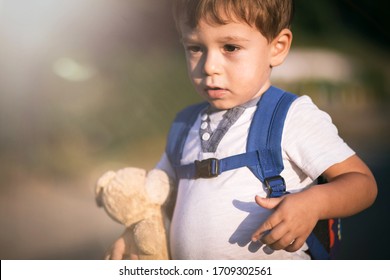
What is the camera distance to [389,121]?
3.02ft

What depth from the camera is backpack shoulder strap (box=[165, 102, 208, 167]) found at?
83cm

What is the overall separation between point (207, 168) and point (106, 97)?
0.44 m

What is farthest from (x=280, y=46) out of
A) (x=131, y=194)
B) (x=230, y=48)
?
(x=131, y=194)

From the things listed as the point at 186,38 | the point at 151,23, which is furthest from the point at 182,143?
the point at 151,23

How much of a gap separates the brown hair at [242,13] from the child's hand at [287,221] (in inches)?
9.7

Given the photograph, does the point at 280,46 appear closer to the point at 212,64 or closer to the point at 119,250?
the point at 212,64

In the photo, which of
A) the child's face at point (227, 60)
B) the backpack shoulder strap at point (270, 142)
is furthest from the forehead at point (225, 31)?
the backpack shoulder strap at point (270, 142)

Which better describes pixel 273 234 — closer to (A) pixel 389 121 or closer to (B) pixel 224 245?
(B) pixel 224 245

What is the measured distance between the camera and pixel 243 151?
73 centimetres

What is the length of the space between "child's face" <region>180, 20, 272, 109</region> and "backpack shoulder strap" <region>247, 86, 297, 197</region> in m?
0.05

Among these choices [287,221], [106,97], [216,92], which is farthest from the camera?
[106,97]

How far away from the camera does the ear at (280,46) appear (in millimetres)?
769

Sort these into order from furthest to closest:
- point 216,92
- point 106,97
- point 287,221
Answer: point 106,97 < point 216,92 < point 287,221

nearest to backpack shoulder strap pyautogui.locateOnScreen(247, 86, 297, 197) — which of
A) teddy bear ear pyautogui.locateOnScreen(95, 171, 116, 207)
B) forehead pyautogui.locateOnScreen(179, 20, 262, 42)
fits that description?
forehead pyautogui.locateOnScreen(179, 20, 262, 42)
